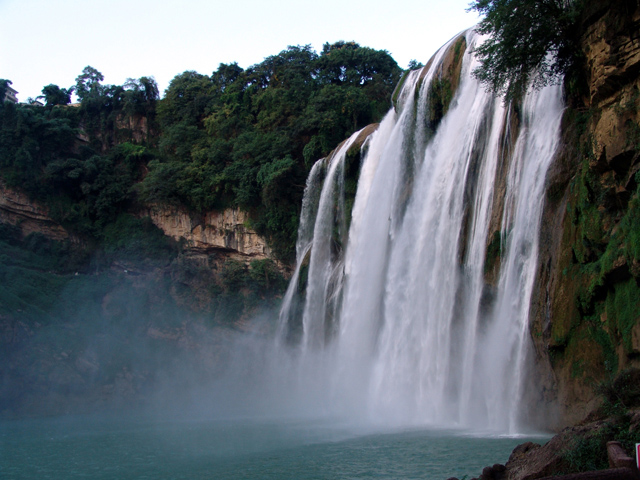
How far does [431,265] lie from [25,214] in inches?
1092

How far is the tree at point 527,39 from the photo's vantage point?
12.2 m

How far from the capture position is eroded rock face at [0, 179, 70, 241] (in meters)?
34.2

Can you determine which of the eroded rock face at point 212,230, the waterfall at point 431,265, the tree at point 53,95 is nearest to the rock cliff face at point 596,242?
the waterfall at point 431,265

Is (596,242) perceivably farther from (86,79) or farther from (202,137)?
(86,79)

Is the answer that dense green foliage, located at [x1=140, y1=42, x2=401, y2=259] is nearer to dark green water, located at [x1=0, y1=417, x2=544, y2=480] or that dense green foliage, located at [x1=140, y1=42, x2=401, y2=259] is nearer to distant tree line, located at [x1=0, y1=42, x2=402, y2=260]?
distant tree line, located at [x1=0, y1=42, x2=402, y2=260]

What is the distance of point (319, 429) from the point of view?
55.5ft

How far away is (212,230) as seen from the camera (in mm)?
33500

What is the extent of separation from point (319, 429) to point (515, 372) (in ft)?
21.7

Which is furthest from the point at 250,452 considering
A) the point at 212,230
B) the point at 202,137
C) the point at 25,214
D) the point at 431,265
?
the point at 25,214

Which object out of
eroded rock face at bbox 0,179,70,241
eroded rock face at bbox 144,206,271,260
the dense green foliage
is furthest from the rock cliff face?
eroded rock face at bbox 0,179,70,241

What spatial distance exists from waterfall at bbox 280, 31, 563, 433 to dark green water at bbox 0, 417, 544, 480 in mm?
2145

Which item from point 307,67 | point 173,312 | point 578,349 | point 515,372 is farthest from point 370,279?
point 307,67

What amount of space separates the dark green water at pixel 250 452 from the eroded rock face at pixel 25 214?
17.9 metres

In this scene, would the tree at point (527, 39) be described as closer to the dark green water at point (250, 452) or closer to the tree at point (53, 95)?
the dark green water at point (250, 452)
